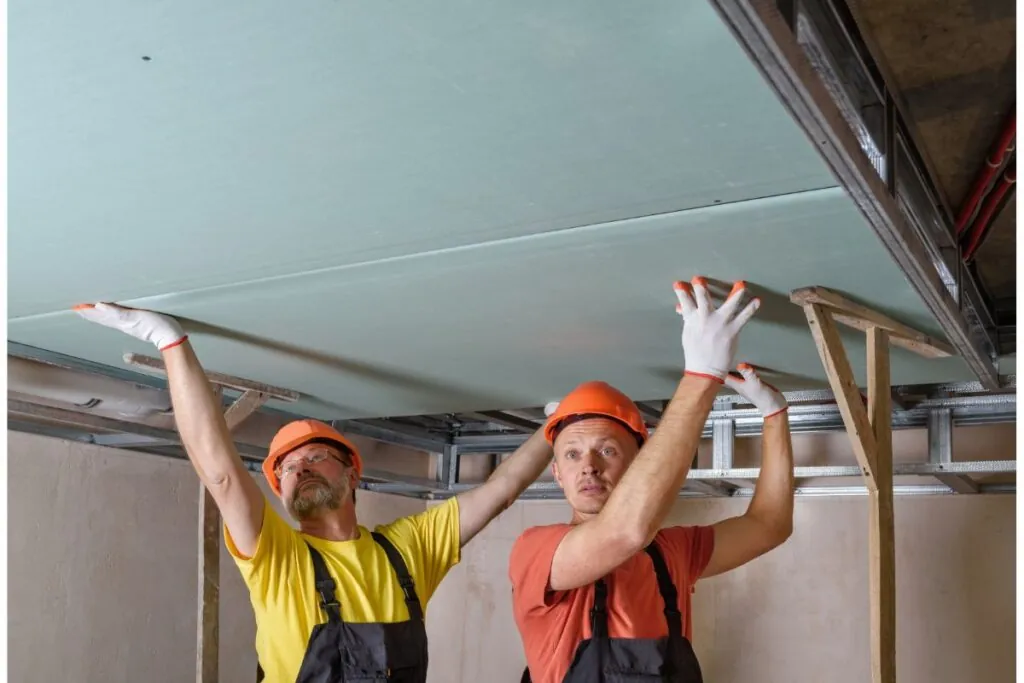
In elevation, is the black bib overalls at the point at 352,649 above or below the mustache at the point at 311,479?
below

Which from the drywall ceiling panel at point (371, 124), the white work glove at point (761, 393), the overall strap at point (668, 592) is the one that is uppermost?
the drywall ceiling panel at point (371, 124)

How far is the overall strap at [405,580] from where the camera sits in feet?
9.48

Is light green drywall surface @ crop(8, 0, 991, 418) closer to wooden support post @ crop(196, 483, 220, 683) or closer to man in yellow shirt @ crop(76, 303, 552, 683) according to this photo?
man in yellow shirt @ crop(76, 303, 552, 683)

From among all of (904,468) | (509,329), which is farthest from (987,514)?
(509,329)

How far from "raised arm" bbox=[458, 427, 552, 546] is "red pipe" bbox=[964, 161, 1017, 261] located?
1432 mm

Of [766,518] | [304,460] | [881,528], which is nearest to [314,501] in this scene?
[304,460]

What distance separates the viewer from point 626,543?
206 centimetres

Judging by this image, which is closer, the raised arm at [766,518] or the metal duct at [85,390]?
the raised arm at [766,518]

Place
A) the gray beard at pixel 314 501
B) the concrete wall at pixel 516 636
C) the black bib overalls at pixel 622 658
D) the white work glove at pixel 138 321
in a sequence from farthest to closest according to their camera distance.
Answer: the concrete wall at pixel 516 636 < the gray beard at pixel 314 501 < the white work glove at pixel 138 321 < the black bib overalls at pixel 622 658

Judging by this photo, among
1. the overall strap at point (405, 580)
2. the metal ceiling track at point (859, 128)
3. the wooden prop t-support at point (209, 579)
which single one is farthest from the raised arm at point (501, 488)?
the metal ceiling track at point (859, 128)

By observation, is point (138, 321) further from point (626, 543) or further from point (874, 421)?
point (874, 421)

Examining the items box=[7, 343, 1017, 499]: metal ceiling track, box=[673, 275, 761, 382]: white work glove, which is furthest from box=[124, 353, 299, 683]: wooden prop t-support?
box=[673, 275, 761, 382]: white work glove

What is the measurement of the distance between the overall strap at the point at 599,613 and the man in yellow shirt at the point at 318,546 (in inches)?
30.0

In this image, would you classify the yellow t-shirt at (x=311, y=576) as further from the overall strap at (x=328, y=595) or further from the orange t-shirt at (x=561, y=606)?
the orange t-shirt at (x=561, y=606)
